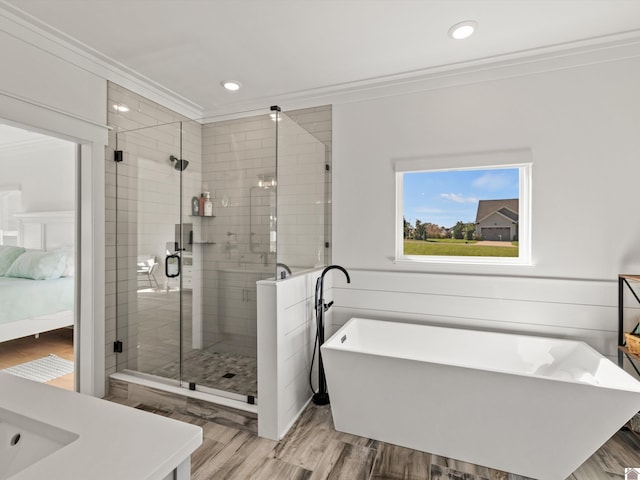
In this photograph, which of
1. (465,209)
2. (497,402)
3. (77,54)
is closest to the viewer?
(497,402)

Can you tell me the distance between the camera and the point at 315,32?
6.97 feet

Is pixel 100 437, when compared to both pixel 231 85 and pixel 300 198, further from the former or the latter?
pixel 231 85

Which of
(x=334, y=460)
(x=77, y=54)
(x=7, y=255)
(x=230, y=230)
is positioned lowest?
(x=334, y=460)

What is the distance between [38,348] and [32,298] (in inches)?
24.5

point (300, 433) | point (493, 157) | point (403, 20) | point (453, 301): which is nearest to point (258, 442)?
point (300, 433)

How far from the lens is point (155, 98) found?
9.59 ft

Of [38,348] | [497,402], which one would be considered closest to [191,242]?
[497,402]

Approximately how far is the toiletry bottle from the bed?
6.86 ft

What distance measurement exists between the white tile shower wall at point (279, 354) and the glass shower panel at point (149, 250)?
0.96 metres

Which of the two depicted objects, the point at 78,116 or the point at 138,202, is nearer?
the point at 78,116

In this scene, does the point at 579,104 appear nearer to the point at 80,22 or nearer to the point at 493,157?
the point at 493,157

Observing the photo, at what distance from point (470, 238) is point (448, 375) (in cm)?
130

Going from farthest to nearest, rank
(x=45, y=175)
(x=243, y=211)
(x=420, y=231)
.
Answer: (x=45, y=175) < (x=420, y=231) < (x=243, y=211)

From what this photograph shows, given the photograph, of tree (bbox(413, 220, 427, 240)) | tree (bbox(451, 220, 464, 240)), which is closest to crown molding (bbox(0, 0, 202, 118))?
tree (bbox(413, 220, 427, 240))
